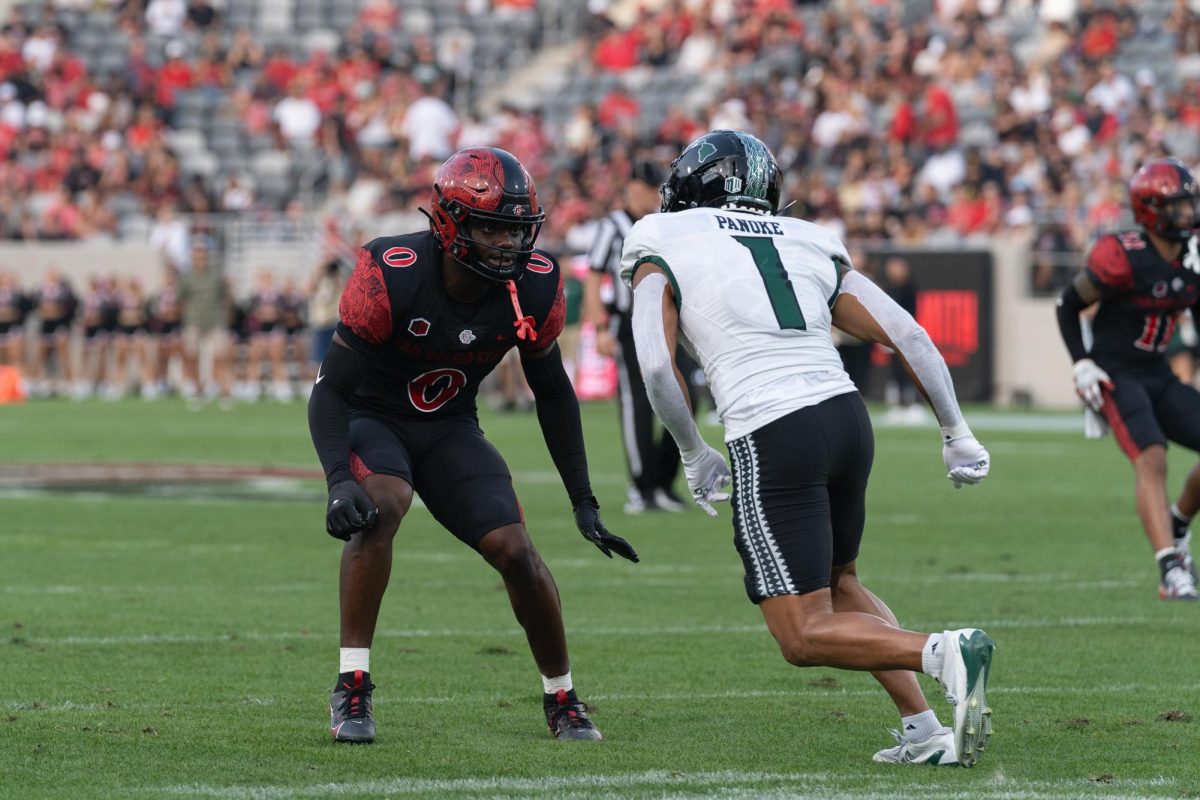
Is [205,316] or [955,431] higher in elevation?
[955,431]

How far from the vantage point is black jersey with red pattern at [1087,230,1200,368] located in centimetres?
916

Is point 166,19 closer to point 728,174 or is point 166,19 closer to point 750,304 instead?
point 728,174

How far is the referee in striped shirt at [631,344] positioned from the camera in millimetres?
12125

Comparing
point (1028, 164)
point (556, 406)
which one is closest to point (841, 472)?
point (556, 406)

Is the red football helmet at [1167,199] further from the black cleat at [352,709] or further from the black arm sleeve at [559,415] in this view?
the black cleat at [352,709]

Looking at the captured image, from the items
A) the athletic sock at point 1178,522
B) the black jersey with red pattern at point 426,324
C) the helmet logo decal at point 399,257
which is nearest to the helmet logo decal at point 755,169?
the black jersey with red pattern at point 426,324

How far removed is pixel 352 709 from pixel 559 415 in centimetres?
106

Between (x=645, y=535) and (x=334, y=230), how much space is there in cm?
1864

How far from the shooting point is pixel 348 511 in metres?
5.48

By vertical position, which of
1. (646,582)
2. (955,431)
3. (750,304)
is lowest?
(646,582)

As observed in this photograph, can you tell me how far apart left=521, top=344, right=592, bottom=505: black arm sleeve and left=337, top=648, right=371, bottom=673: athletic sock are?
0.75m

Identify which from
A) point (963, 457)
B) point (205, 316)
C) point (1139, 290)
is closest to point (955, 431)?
point (963, 457)

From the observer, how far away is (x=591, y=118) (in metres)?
29.4

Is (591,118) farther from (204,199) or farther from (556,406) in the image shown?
(556,406)
